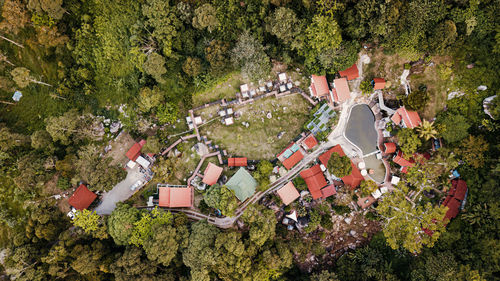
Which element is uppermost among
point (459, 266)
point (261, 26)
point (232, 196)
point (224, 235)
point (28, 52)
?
point (28, 52)

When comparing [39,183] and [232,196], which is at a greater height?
[39,183]

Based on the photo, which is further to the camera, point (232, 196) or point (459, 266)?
point (232, 196)

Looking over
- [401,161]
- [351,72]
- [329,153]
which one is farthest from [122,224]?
[401,161]

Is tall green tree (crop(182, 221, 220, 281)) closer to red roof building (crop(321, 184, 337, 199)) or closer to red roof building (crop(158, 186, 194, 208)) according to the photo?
red roof building (crop(158, 186, 194, 208))

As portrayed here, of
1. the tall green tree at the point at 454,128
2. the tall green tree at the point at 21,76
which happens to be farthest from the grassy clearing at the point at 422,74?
the tall green tree at the point at 21,76

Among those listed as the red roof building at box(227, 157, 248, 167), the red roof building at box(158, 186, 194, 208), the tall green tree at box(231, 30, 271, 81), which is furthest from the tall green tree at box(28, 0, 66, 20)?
the red roof building at box(227, 157, 248, 167)

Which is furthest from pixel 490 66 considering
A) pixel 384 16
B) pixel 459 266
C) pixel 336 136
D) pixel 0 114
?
pixel 0 114

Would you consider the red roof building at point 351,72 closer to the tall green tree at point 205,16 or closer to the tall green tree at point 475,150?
the tall green tree at point 475,150

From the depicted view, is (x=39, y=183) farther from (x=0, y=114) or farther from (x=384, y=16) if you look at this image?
(x=384, y=16)
